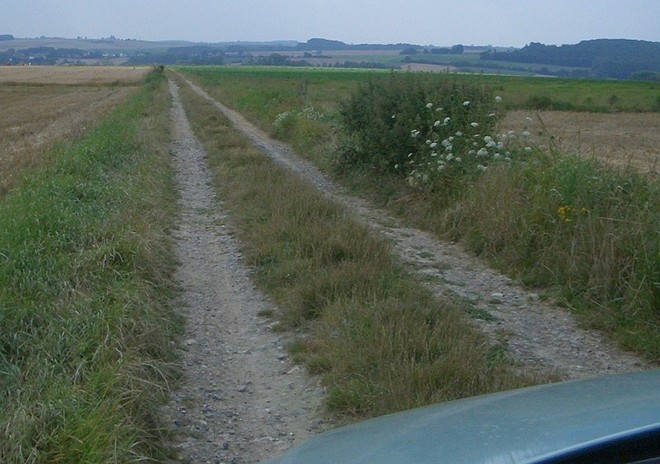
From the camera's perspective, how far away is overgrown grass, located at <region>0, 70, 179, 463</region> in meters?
4.17

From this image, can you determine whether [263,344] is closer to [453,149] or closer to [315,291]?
[315,291]

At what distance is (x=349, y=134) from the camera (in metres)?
15.2

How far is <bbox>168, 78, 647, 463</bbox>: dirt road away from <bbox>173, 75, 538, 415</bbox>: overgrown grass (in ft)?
0.74

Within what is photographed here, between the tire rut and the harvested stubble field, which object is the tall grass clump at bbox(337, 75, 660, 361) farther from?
the harvested stubble field

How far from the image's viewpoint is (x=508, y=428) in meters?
2.49

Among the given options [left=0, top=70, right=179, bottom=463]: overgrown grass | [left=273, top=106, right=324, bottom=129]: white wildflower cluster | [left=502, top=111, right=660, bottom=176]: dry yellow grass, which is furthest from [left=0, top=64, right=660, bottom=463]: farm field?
[left=502, top=111, right=660, bottom=176]: dry yellow grass

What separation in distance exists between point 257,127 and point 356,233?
18.1 m

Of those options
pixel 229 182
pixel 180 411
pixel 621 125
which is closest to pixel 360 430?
pixel 180 411

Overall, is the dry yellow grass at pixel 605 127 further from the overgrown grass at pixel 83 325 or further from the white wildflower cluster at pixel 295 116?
the overgrown grass at pixel 83 325

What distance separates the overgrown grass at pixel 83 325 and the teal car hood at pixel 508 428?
165cm

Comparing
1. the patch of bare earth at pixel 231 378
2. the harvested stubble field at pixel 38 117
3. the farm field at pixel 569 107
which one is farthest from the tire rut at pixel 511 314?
the farm field at pixel 569 107

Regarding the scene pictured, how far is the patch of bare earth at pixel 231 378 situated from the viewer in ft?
15.8

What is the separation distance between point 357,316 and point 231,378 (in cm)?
104

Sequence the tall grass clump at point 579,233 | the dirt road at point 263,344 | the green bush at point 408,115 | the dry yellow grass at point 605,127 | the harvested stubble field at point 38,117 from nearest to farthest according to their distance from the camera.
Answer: the dirt road at point 263,344, the tall grass clump at point 579,233, the green bush at point 408,115, the harvested stubble field at point 38,117, the dry yellow grass at point 605,127
